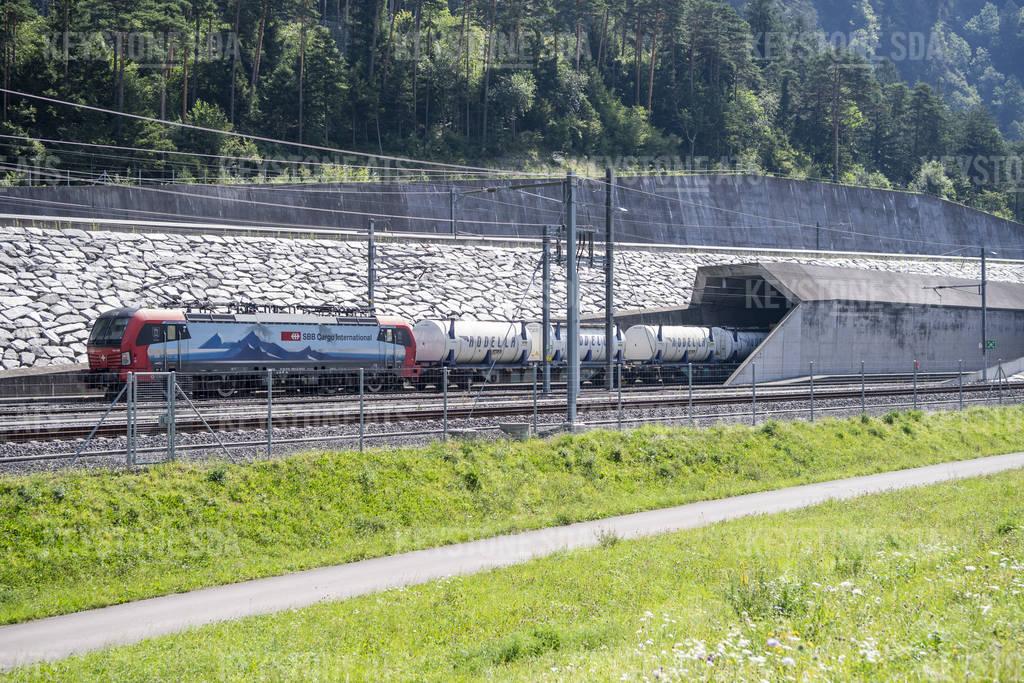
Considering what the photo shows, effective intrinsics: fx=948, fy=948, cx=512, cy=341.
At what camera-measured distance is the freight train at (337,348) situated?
30.6 m

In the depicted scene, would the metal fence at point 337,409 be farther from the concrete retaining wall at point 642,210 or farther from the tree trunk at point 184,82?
the tree trunk at point 184,82

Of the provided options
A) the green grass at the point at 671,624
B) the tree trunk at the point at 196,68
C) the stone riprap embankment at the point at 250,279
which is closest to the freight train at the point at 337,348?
the stone riprap embankment at the point at 250,279

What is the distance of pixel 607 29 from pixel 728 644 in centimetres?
9221

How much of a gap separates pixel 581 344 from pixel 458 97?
1604 inches

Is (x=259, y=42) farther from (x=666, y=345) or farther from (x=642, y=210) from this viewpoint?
(x=666, y=345)

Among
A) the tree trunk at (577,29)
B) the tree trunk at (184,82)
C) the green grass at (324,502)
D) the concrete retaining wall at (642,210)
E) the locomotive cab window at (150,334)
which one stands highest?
the tree trunk at (577,29)

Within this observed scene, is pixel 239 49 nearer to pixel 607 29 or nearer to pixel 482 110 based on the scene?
pixel 482 110

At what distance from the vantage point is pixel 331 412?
22406 millimetres

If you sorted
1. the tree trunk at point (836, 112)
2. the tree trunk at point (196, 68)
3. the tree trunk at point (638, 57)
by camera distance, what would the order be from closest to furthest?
1. the tree trunk at point (196, 68)
2. the tree trunk at point (638, 57)
3. the tree trunk at point (836, 112)

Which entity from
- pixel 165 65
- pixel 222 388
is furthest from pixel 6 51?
pixel 222 388

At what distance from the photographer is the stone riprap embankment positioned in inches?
1325

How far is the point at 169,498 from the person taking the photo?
15922mm

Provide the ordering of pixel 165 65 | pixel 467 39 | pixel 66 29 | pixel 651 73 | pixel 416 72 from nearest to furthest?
1. pixel 66 29
2. pixel 165 65
3. pixel 416 72
4. pixel 467 39
5. pixel 651 73

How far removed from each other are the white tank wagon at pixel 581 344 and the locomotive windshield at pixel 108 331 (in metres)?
17.9
